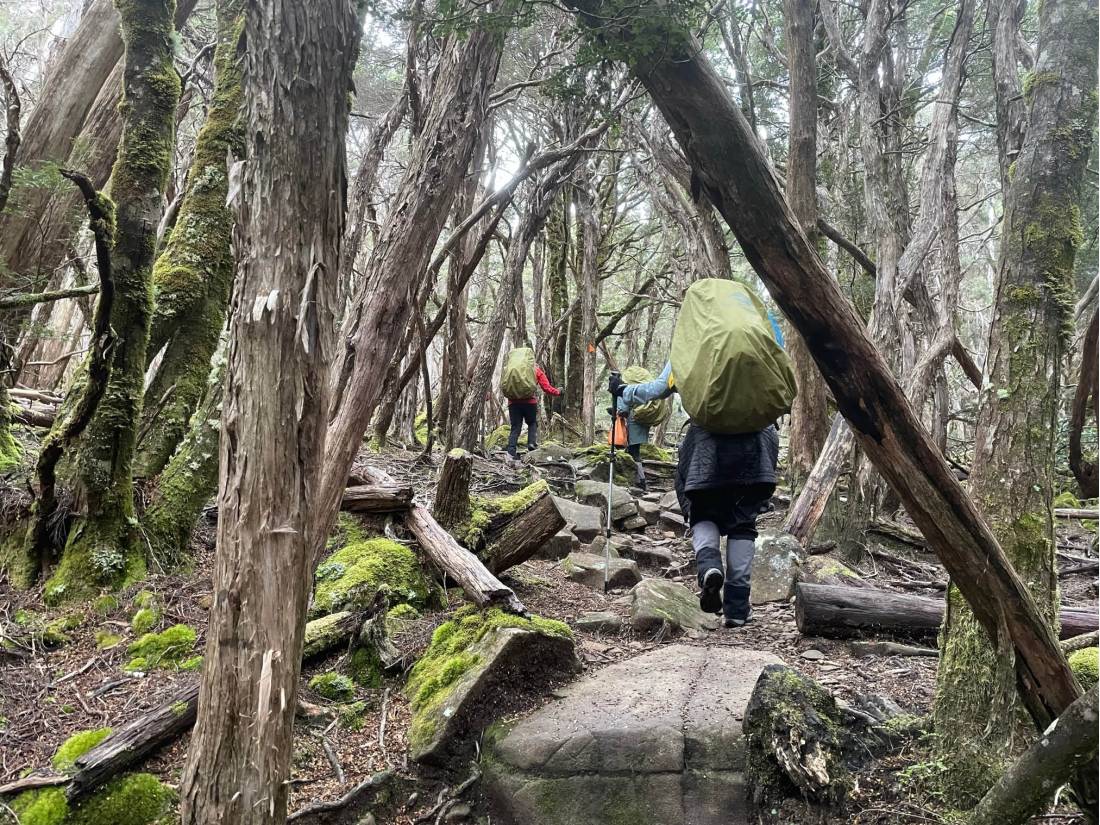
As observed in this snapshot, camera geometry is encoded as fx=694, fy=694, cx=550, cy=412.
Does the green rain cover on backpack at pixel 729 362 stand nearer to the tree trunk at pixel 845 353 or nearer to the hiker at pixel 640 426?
the tree trunk at pixel 845 353

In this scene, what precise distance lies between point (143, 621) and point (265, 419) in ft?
9.76

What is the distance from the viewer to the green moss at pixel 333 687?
4.09 meters

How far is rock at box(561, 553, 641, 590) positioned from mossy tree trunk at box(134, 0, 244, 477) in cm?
367

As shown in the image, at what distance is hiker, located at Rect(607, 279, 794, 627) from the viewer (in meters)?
4.05

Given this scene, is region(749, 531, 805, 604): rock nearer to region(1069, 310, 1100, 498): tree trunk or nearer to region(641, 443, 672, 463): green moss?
region(1069, 310, 1100, 498): tree trunk

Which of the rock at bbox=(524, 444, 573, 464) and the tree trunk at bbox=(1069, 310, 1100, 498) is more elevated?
the tree trunk at bbox=(1069, 310, 1100, 498)

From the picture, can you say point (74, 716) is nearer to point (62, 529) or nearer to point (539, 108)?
point (62, 529)

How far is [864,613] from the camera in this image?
4859mm

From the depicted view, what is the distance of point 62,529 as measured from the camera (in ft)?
15.6

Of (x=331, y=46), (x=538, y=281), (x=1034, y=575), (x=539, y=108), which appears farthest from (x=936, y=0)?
(x=331, y=46)

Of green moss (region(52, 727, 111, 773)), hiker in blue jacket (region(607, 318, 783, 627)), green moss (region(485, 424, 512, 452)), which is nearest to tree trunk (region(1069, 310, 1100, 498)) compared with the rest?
hiker in blue jacket (region(607, 318, 783, 627))

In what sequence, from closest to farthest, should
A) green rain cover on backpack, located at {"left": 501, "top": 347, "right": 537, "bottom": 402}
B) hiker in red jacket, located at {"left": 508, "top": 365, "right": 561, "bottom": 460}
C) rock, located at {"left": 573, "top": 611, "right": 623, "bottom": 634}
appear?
rock, located at {"left": 573, "top": 611, "right": 623, "bottom": 634} < green rain cover on backpack, located at {"left": 501, "top": 347, "right": 537, "bottom": 402} < hiker in red jacket, located at {"left": 508, "top": 365, "right": 561, "bottom": 460}

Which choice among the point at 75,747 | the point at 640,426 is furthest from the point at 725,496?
the point at 640,426

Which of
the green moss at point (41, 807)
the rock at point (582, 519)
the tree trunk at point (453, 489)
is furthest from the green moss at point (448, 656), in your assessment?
the rock at point (582, 519)
